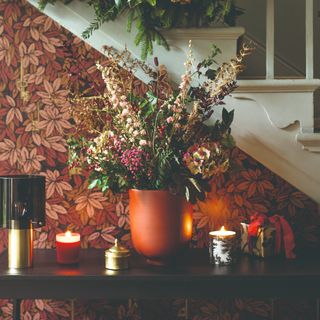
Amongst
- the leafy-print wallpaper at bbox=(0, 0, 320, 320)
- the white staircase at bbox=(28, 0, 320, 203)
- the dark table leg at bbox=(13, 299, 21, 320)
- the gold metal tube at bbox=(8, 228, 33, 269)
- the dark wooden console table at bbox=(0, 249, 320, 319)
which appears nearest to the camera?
the dark wooden console table at bbox=(0, 249, 320, 319)

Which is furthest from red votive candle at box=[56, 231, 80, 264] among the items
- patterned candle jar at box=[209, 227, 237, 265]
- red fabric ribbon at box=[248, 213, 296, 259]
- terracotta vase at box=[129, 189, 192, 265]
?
red fabric ribbon at box=[248, 213, 296, 259]

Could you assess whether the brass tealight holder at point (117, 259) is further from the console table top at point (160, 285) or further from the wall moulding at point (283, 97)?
the wall moulding at point (283, 97)

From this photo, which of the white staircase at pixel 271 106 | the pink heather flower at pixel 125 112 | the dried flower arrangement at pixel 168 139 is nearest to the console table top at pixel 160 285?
the dried flower arrangement at pixel 168 139

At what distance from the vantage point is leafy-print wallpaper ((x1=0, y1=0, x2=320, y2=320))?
89.7 inches

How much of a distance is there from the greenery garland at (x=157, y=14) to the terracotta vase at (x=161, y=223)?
546 mm

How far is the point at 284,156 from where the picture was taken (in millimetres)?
2002

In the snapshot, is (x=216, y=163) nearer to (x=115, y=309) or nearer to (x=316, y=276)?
(x=316, y=276)

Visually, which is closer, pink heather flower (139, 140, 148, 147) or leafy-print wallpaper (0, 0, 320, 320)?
pink heather flower (139, 140, 148, 147)

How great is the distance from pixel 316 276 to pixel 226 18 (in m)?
0.97

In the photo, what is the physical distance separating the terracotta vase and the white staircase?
39cm

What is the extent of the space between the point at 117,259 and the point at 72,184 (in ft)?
1.88

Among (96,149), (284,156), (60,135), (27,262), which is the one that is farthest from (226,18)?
(27,262)

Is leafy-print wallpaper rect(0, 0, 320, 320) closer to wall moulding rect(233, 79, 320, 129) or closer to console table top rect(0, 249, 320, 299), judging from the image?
wall moulding rect(233, 79, 320, 129)

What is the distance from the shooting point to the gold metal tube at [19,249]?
1864 millimetres
